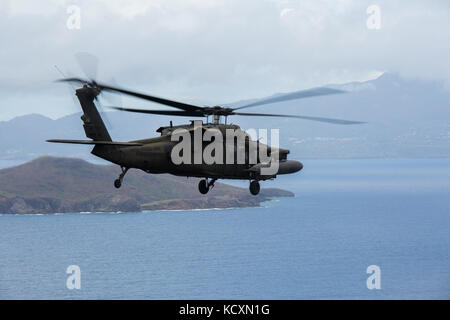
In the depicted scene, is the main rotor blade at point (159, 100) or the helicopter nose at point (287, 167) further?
the helicopter nose at point (287, 167)

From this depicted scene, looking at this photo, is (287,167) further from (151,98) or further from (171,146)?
(151,98)

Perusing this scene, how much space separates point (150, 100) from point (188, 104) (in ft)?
15.2

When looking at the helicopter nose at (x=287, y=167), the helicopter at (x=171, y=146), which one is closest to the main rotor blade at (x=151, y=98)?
the helicopter at (x=171, y=146)

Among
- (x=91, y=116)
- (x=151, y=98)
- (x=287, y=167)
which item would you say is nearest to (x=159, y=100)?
(x=151, y=98)

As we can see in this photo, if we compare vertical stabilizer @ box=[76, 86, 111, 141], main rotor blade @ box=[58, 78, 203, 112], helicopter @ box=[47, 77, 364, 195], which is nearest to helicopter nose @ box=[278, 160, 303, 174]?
helicopter @ box=[47, 77, 364, 195]

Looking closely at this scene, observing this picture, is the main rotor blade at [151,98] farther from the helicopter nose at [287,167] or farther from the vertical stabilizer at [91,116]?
the helicopter nose at [287,167]

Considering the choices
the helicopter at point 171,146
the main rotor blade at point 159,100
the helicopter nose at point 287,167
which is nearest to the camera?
the main rotor blade at point 159,100

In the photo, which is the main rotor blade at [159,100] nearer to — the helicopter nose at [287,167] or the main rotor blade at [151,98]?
the main rotor blade at [151,98]

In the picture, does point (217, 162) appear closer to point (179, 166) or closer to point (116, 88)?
point (179, 166)

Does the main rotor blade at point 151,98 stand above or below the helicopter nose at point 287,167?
above

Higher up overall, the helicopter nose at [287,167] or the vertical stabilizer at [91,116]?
the vertical stabilizer at [91,116]

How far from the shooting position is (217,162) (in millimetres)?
48969

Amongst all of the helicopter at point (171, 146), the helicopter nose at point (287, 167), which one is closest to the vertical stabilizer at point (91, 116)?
the helicopter at point (171, 146)

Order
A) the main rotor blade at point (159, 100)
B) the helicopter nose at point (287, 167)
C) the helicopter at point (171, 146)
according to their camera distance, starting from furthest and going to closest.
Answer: the helicopter nose at point (287, 167) < the helicopter at point (171, 146) < the main rotor blade at point (159, 100)
